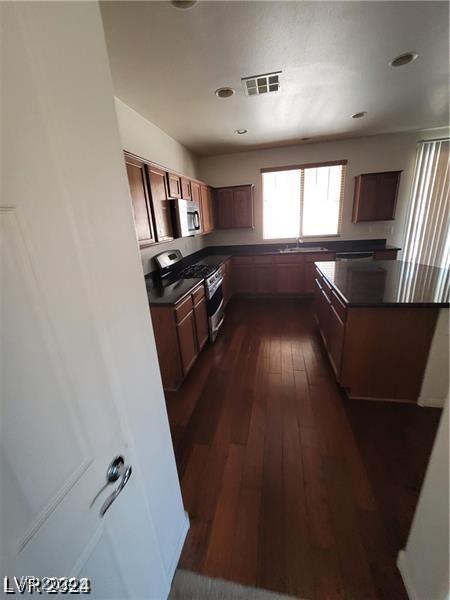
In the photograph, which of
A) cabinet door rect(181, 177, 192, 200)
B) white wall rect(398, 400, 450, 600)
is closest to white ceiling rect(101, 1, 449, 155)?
cabinet door rect(181, 177, 192, 200)

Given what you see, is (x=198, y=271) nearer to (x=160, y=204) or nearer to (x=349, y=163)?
(x=160, y=204)

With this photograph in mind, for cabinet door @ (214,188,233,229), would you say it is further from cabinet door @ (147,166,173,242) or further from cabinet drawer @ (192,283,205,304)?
cabinet drawer @ (192,283,205,304)

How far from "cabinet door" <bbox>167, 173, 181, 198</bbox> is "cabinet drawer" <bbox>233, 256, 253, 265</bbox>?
194 cm

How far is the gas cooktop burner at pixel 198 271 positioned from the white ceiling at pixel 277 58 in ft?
6.22

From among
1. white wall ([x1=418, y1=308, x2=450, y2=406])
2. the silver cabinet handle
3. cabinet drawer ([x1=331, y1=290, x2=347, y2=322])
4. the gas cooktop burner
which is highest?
the gas cooktop burner

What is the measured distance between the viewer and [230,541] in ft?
4.20

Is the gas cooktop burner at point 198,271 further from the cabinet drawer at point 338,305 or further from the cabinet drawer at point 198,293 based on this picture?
the cabinet drawer at point 338,305

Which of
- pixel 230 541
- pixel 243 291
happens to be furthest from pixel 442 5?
pixel 243 291

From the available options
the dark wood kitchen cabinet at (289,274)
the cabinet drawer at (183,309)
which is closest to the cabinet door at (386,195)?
the dark wood kitchen cabinet at (289,274)

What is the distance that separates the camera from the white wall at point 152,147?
2559 millimetres

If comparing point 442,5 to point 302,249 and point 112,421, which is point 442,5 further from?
point 302,249

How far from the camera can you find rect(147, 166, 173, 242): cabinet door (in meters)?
2.43

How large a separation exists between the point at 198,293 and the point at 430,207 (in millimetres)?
4594

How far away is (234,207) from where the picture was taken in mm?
4750
